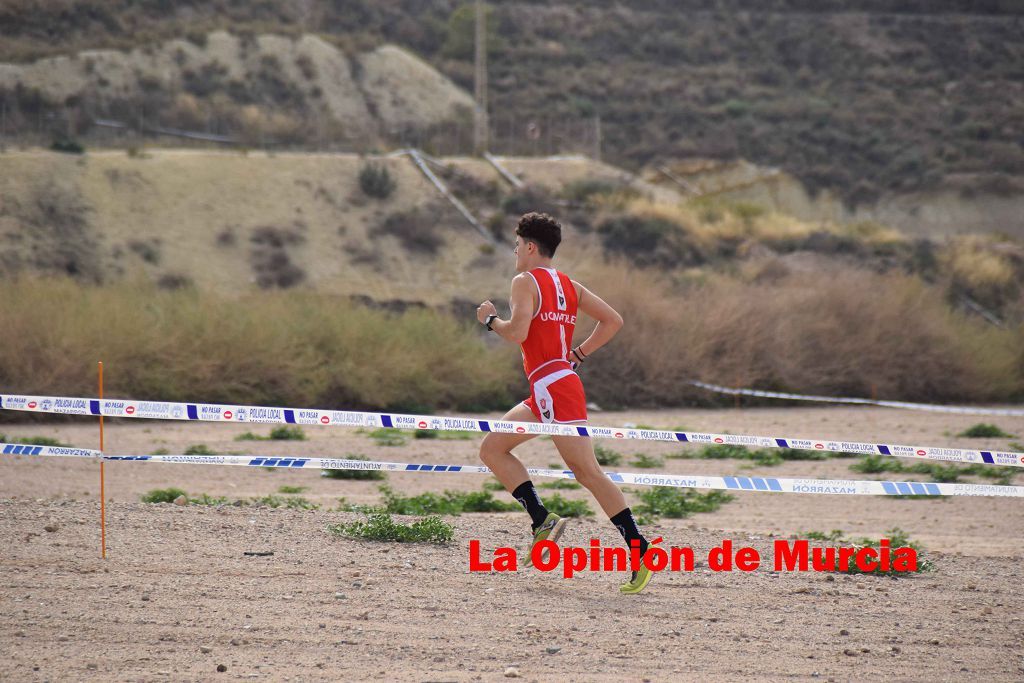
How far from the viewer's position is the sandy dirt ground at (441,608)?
18.5 feet

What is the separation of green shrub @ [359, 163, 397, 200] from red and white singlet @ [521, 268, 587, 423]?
3302 centimetres

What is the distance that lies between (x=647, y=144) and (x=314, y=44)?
16431mm

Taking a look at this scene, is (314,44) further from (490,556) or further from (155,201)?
(490,556)

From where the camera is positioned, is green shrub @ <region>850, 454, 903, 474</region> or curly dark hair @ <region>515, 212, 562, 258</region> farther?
green shrub @ <region>850, 454, 903, 474</region>

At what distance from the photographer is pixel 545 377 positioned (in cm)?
682

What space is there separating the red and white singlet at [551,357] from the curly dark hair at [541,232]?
17 cm

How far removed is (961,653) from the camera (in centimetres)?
613

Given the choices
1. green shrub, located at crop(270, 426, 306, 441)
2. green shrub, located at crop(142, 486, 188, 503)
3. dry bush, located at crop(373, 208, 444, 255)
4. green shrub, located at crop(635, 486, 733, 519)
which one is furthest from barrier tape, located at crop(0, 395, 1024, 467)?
dry bush, located at crop(373, 208, 444, 255)

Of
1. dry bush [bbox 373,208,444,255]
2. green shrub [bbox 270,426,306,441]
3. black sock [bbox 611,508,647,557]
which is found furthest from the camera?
dry bush [bbox 373,208,444,255]

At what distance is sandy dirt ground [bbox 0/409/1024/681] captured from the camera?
562 cm

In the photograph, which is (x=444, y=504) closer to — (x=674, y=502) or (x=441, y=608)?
(x=674, y=502)

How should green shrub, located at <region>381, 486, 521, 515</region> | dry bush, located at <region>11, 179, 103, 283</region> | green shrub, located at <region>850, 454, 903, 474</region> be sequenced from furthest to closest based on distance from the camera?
dry bush, located at <region>11, 179, 103, 283</region> → green shrub, located at <region>850, 454, 903, 474</region> → green shrub, located at <region>381, 486, 521, 515</region>

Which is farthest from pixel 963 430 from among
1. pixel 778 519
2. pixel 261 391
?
pixel 261 391

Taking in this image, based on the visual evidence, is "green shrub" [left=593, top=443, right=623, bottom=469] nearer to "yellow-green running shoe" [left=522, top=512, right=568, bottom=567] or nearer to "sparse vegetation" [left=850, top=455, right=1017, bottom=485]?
"sparse vegetation" [left=850, top=455, right=1017, bottom=485]
